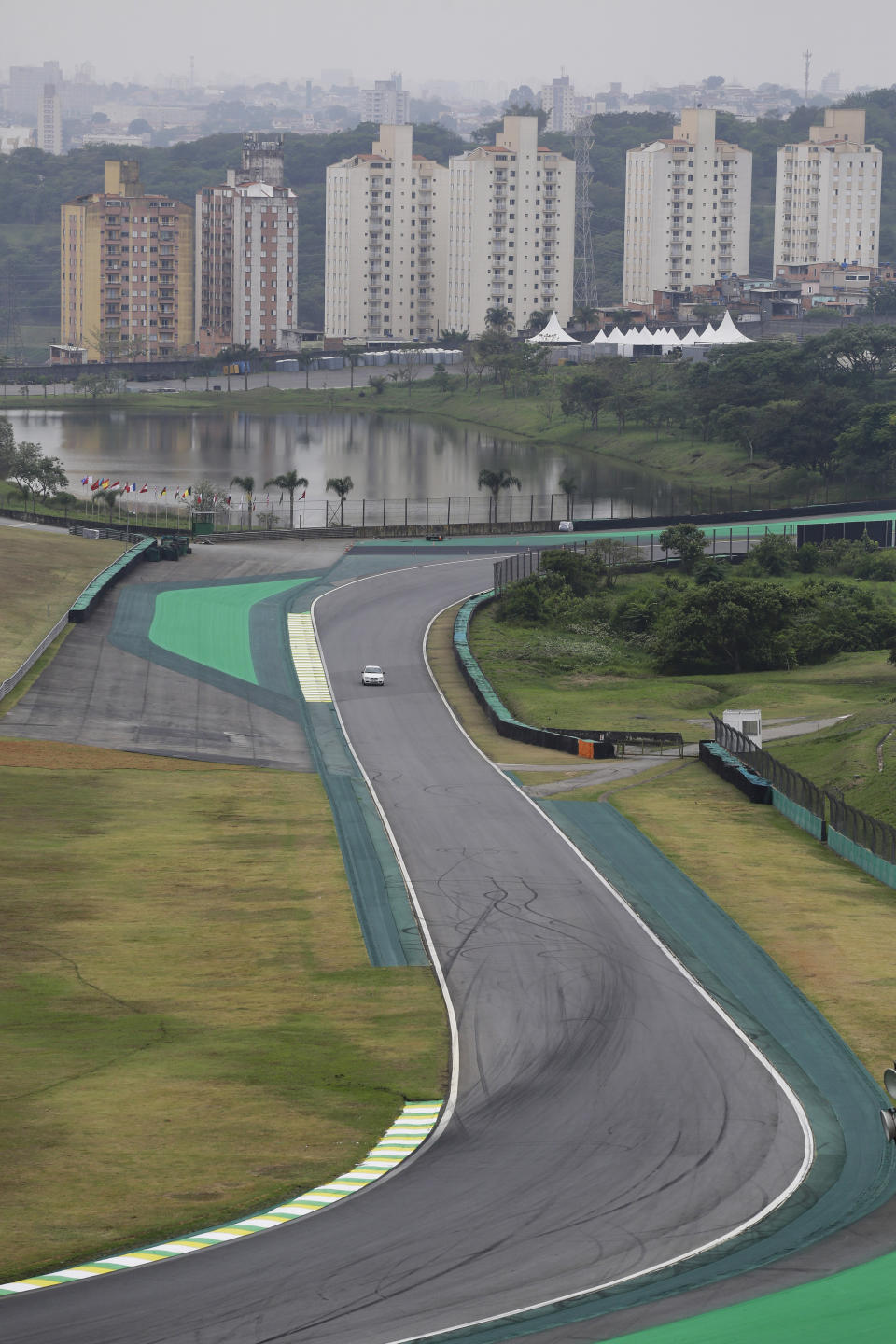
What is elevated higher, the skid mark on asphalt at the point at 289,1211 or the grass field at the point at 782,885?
the skid mark on asphalt at the point at 289,1211

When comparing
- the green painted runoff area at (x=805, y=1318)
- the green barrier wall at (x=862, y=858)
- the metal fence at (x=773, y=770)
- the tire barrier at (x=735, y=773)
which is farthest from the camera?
the tire barrier at (x=735, y=773)

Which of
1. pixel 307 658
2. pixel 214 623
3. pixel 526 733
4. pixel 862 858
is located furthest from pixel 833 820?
pixel 214 623

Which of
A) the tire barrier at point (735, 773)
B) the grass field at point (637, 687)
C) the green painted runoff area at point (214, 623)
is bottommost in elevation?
the tire barrier at point (735, 773)

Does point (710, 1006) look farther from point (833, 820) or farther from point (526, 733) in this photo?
point (526, 733)

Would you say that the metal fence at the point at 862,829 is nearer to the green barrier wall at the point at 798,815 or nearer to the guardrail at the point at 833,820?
the guardrail at the point at 833,820

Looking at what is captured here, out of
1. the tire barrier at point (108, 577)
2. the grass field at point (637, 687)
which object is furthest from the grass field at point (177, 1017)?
the tire barrier at point (108, 577)

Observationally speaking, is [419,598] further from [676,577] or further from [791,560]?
[791,560]
